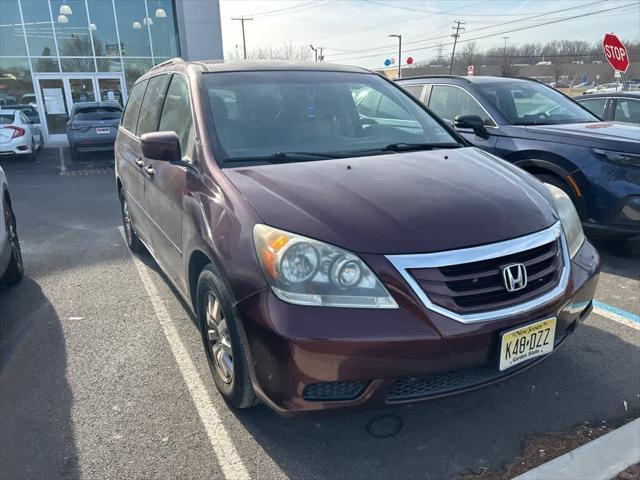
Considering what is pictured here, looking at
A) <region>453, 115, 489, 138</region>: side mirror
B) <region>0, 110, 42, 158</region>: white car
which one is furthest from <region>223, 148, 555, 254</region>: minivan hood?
<region>0, 110, 42, 158</region>: white car

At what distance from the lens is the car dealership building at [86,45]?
17.4m

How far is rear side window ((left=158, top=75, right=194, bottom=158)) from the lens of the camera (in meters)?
3.02

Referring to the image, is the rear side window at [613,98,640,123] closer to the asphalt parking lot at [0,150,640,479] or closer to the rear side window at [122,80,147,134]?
the asphalt parking lot at [0,150,640,479]

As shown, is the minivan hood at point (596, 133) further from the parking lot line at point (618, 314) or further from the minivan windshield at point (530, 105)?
the parking lot line at point (618, 314)

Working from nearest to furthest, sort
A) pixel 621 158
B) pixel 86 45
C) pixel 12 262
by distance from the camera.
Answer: pixel 12 262 → pixel 621 158 → pixel 86 45

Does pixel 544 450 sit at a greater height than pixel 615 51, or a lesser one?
lesser

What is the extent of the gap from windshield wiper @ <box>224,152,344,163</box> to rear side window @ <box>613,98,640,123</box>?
20.2 feet

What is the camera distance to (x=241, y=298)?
85.1 inches

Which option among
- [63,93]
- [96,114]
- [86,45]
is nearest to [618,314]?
[96,114]

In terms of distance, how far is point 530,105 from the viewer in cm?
568

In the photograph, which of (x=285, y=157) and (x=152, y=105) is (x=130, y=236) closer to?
(x=152, y=105)

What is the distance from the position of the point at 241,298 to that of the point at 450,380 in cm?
97

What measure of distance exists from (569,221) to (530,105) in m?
3.43

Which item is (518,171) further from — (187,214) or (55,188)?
(55,188)
